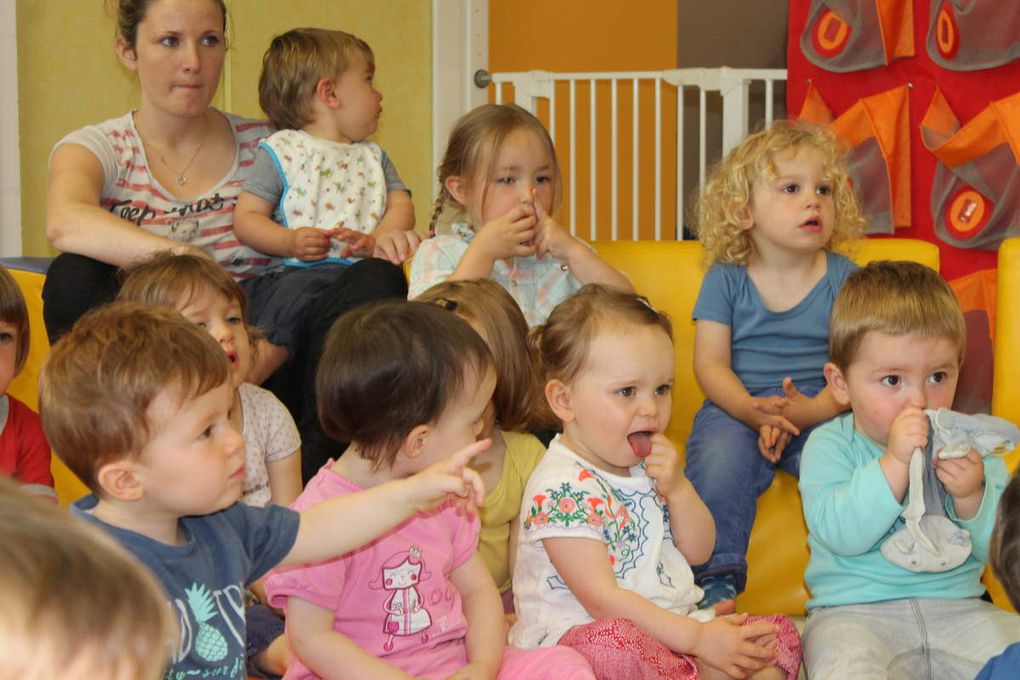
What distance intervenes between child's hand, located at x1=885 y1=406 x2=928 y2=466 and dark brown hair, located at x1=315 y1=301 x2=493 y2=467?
615mm

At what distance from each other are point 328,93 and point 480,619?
1.51 metres

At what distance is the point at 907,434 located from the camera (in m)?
1.86

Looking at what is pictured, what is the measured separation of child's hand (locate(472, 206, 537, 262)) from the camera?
2453 millimetres

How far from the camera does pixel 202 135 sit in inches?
113

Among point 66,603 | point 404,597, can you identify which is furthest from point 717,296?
point 66,603

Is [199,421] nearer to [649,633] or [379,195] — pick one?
[649,633]

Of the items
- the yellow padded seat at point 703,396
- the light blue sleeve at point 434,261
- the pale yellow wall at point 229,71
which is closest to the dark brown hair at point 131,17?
the pale yellow wall at point 229,71

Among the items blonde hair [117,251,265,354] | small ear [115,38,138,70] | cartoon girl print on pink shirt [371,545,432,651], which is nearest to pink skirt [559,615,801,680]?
cartoon girl print on pink shirt [371,545,432,651]

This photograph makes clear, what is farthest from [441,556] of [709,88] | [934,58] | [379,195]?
[709,88]

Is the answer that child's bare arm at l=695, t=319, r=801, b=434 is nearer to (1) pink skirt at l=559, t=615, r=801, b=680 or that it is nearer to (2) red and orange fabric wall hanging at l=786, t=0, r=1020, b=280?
(1) pink skirt at l=559, t=615, r=801, b=680

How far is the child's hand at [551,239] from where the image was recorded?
2525 mm

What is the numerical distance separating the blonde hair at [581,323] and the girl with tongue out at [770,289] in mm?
504

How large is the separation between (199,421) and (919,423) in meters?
1.02

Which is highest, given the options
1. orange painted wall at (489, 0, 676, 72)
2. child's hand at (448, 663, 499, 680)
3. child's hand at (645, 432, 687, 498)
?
orange painted wall at (489, 0, 676, 72)
